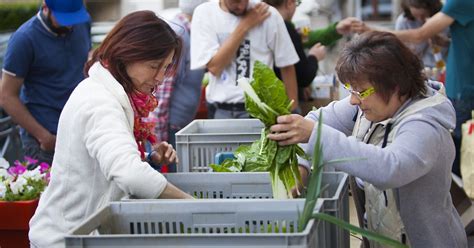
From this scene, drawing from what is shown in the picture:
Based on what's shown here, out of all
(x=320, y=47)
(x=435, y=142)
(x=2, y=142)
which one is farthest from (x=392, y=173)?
(x=2, y=142)

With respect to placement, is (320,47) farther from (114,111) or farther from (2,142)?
(114,111)

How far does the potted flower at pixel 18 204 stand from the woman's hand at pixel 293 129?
1768 mm

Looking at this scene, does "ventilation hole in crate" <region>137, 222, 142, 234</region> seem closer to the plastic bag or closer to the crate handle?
the crate handle

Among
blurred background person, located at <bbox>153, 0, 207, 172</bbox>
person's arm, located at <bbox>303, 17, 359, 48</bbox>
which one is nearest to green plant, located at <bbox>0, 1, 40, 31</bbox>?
person's arm, located at <bbox>303, 17, 359, 48</bbox>

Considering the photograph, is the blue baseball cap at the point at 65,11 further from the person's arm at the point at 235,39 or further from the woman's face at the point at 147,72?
the woman's face at the point at 147,72

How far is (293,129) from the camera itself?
2680 millimetres

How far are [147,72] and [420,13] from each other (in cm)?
482

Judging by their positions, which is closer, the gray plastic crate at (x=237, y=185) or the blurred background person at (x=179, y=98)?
the gray plastic crate at (x=237, y=185)

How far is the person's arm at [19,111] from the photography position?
4945mm

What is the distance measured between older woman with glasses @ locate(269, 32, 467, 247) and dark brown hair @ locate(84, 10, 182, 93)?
0.54 metres

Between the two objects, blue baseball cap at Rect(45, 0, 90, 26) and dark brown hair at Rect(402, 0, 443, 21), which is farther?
dark brown hair at Rect(402, 0, 443, 21)

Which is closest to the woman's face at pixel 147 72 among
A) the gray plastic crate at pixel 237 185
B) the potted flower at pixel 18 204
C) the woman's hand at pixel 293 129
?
the gray plastic crate at pixel 237 185

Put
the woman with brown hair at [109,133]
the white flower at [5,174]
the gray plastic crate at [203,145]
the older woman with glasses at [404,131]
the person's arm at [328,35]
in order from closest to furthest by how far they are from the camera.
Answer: the woman with brown hair at [109,133], the older woman with glasses at [404,131], the gray plastic crate at [203,145], the white flower at [5,174], the person's arm at [328,35]

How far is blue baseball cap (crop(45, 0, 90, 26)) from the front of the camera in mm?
4934
